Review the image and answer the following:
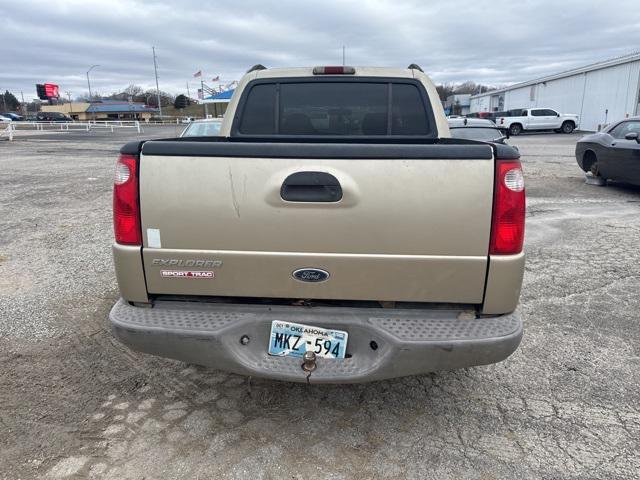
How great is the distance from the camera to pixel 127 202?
245 cm

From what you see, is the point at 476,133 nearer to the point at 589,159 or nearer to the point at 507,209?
the point at 589,159

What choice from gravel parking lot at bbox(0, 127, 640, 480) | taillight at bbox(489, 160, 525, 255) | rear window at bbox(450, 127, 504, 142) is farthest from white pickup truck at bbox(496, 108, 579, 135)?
taillight at bbox(489, 160, 525, 255)

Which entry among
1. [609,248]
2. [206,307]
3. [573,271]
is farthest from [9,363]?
[609,248]

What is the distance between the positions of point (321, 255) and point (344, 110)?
6.20 ft

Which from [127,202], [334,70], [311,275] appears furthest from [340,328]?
[334,70]

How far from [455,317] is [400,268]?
410 millimetres

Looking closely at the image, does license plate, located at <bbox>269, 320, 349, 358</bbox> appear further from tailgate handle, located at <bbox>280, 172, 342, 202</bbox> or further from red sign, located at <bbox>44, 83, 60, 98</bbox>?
red sign, located at <bbox>44, 83, 60, 98</bbox>

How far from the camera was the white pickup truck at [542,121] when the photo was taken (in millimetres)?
36031

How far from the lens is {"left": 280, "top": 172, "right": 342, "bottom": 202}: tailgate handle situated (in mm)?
2336

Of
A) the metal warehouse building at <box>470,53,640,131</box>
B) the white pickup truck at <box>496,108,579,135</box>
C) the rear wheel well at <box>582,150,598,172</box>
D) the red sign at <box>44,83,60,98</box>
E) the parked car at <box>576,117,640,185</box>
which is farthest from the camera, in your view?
the red sign at <box>44,83,60,98</box>

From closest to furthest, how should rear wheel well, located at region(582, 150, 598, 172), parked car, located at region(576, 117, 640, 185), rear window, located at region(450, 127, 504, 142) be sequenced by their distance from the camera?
parked car, located at region(576, 117, 640, 185)
rear wheel well, located at region(582, 150, 598, 172)
rear window, located at region(450, 127, 504, 142)

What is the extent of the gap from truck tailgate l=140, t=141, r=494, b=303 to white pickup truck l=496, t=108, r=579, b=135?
37067 mm

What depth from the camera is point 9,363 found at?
347 cm

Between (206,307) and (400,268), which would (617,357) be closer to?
(400,268)
